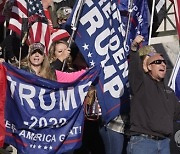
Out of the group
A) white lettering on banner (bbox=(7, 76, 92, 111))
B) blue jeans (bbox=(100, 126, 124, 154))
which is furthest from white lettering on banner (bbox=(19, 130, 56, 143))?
blue jeans (bbox=(100, 126, 124, 154))

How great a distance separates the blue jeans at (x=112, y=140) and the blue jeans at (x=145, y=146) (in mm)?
731

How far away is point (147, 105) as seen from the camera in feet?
23.9

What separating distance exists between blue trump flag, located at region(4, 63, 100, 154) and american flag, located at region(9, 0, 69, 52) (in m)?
1.01

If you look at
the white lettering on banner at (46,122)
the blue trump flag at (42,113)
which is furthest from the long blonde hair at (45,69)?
the white lettering on banner at (46,122)

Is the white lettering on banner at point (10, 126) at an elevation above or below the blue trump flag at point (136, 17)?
below

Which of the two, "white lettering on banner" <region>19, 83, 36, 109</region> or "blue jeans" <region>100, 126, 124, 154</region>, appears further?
"blue jeans" <region>100, 126, 124, 154</region>

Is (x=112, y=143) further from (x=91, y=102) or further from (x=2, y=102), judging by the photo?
(x=2, y=102)

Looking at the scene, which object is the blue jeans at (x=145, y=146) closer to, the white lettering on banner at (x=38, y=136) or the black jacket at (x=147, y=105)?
the black jacket at (x=147, y=105)

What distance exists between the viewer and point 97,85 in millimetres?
8141

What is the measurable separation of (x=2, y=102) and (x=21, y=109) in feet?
0.70

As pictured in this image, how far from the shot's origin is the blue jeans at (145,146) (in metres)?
7.25

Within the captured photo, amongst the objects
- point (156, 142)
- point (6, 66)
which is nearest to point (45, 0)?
point (6, 66)

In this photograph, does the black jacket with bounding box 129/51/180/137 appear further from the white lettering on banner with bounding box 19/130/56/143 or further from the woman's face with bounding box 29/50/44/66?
the woman's face with bounding box 29/50/44/66

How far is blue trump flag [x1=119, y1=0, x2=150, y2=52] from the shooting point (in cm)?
899
